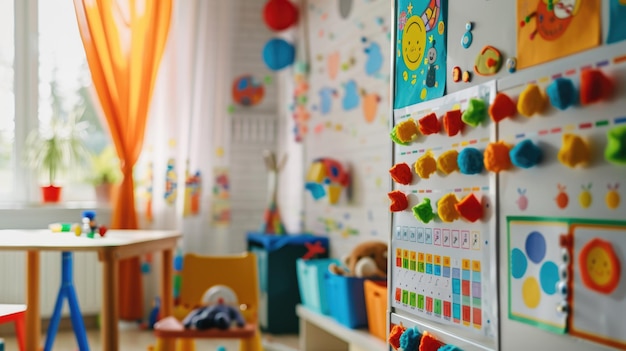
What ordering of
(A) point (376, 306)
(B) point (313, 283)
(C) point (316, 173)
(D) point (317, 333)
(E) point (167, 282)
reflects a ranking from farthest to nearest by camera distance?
(C) point (316, 173), (D) point (317, 333), (B) point (313, 283), (E) point (167, 282), (A) point (376, 306)

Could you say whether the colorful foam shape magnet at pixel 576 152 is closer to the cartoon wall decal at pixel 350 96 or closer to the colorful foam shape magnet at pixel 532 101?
the colorful foam shape magnet at pixel 532 101

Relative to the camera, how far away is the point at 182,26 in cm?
418

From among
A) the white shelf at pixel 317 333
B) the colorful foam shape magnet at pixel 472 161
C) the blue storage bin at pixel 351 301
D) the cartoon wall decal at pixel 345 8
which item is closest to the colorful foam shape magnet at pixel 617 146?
the colorful foam shape magnet at pixel 472 161

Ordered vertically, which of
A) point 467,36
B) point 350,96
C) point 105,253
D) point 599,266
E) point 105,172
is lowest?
point 105,253

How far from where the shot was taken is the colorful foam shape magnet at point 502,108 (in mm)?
1380

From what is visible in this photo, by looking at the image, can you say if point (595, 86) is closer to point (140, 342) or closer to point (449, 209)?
point (449, 209)

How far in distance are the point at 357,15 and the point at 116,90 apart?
1.46 metres

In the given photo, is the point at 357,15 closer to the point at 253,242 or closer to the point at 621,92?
the point at 253,242

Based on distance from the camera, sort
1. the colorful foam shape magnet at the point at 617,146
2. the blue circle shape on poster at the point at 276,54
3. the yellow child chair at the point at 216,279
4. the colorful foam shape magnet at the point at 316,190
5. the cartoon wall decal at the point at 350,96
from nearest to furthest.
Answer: the colorful foam shape magnet at the point at 617,146 < the yellow child chair at the point at 216,279 < the cartoon wall decal at the point at 350,96 < the colorful foam shape magnet at the point at 316,190 < the blue circle shape on poster at the point at 276,54

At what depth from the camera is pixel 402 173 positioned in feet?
5.83

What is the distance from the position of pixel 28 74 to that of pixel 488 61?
11.3ft

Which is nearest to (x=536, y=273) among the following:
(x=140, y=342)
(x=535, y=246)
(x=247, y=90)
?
(x=535, y=246)

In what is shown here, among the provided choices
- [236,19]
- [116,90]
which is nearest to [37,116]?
[116,90]

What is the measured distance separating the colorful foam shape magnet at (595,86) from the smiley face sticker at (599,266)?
9.7 inches
